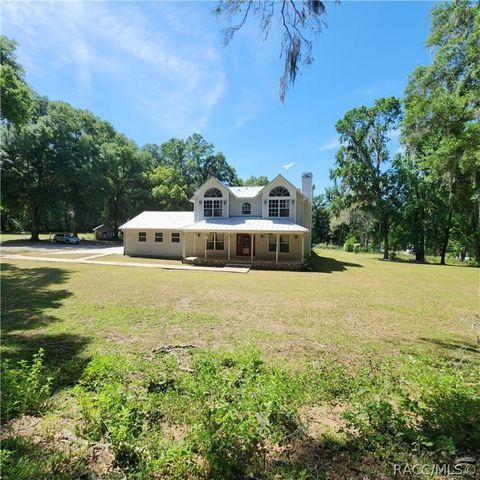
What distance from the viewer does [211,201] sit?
22562mm

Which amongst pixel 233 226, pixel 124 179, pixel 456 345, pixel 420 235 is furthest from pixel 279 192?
pixel 124 179

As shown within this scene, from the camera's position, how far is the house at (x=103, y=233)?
46594mm

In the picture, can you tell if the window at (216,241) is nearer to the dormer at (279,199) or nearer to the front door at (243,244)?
the front door at (243,244)

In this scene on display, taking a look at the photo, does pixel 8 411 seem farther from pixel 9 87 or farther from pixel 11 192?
pixel 11 192

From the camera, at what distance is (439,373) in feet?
16.3

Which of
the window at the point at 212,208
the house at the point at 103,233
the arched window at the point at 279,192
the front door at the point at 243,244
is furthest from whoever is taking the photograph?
the house at the point at 103,233

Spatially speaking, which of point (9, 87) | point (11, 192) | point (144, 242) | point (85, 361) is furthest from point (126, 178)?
point (85, 361)

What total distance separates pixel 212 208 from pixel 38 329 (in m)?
16.8

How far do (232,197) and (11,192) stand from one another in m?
26.6

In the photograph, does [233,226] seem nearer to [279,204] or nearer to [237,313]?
[279,204]

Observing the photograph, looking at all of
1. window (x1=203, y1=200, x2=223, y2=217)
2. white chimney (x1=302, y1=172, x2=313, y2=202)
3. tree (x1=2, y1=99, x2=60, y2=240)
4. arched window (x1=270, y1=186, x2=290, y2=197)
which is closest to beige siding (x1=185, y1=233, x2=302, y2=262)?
window (x1=203, y1=200, x2=223, y2=217)

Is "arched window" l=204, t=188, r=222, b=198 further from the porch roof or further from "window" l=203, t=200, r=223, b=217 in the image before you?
the porch roof

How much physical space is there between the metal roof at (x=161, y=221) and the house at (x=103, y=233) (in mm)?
24918

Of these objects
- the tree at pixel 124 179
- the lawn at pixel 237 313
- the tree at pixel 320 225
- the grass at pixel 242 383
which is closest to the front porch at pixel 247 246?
the lawn at pixel 237 313
